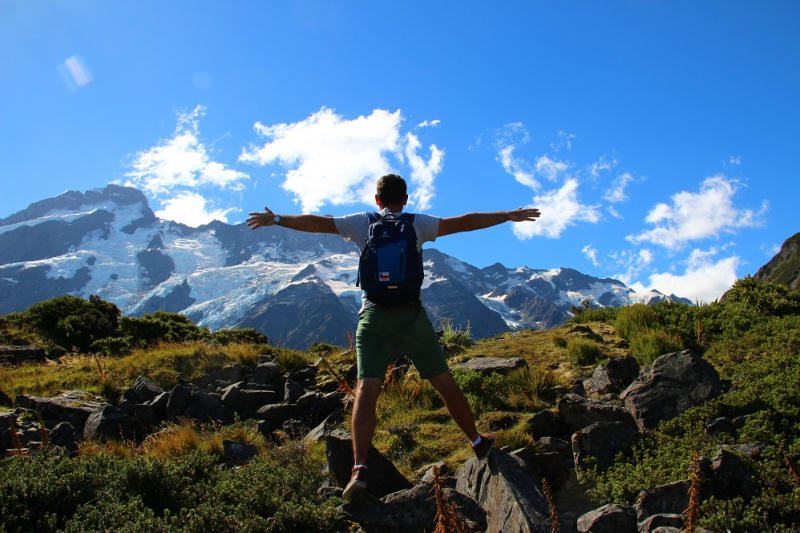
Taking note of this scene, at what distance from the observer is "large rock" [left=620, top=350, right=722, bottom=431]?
5.95m

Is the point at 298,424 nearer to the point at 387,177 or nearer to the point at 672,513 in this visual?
the point at 387,177

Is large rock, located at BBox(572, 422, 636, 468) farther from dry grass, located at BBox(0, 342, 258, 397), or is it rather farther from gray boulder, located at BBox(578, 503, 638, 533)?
dry grass, located at BBox(0, 342, 258, 397)

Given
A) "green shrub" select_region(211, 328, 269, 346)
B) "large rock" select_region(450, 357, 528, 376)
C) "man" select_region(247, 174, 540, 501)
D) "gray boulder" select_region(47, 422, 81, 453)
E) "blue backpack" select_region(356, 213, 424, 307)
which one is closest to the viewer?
"man" select_region(247, 174, 540, 501)

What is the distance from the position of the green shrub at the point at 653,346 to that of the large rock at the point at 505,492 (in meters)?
4.76

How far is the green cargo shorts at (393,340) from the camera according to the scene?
4492 millimetres

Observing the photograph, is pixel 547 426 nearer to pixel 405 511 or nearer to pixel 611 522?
pixel 611 522

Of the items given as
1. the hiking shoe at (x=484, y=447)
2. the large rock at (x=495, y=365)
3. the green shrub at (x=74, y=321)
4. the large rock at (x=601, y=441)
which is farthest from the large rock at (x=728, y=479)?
the green shrub at (x=74, y=321)

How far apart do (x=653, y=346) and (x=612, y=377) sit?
71.9 inches

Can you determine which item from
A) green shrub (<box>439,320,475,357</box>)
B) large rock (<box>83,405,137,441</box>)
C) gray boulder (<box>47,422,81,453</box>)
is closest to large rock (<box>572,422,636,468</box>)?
large rock (<box>83,405,137,441</box>)

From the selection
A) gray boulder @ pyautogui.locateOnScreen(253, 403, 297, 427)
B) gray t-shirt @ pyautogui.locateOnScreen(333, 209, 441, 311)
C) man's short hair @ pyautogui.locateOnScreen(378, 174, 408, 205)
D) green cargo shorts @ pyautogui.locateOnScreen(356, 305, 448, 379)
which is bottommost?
gray boulder @ pyautogui.locateOnScreen(253, 403, 297, 427)

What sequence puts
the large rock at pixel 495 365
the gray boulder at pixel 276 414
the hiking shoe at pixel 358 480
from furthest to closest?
the gray boulder at pixel 276 414 → the large rock at pixel 495 365 → the hiking shoe at pixel 358 480

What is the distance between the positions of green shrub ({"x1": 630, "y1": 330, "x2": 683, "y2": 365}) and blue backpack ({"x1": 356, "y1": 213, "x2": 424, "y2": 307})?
550 cm

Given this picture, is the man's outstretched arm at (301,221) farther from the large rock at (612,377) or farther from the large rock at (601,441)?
the large rock at (612,377)

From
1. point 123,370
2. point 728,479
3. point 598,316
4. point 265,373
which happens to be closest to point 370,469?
point 728,479
